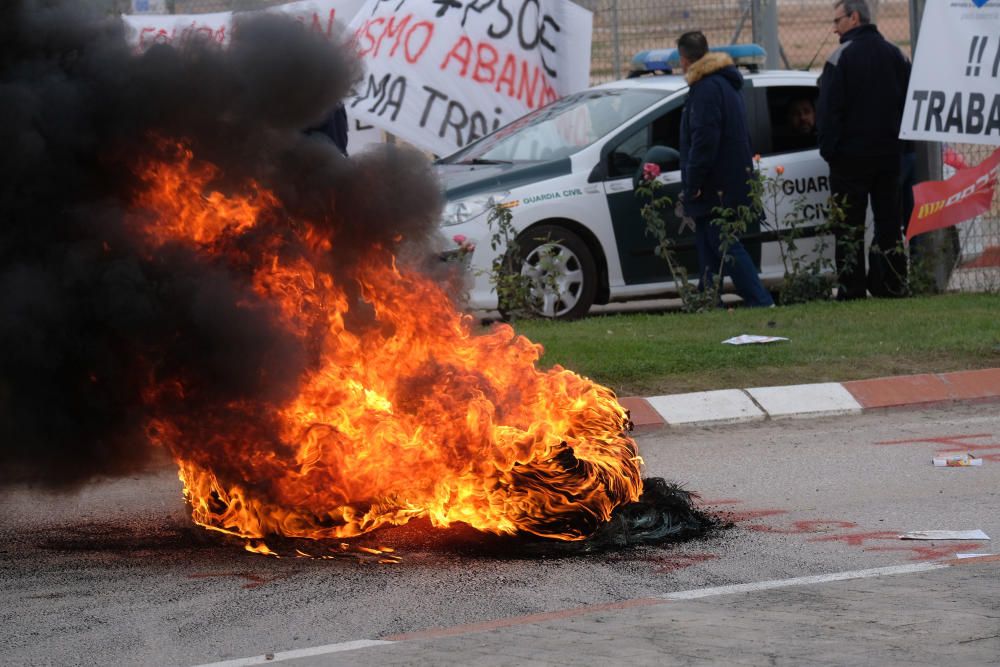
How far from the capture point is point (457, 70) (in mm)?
13500

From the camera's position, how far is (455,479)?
5.53m

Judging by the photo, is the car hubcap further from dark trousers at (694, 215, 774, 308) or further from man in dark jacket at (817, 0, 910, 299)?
man in dark jacket at (817, 0, 910, 299)

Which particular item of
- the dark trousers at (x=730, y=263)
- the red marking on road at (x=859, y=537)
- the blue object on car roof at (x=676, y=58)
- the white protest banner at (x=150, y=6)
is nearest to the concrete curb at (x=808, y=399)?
the dark trousers at (x=730, y=263)

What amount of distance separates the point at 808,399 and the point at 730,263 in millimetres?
2569

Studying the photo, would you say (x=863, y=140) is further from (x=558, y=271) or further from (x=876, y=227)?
(x=558, y=271)

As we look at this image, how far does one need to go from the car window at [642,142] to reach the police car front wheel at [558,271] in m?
0.64

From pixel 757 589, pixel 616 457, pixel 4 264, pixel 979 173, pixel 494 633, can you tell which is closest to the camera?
pixel 494 633

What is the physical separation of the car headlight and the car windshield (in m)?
0.72

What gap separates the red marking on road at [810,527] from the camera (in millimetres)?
5844

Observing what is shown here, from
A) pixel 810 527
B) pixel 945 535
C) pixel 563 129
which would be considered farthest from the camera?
pixel 563 129

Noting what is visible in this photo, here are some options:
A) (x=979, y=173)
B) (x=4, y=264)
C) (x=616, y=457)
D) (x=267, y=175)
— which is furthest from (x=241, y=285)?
(x=979, y=173)

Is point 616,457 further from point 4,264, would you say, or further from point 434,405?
point 4,264

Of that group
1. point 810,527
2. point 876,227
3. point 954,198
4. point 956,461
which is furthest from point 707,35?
point 810,527

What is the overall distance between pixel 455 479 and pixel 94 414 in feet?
4.38
